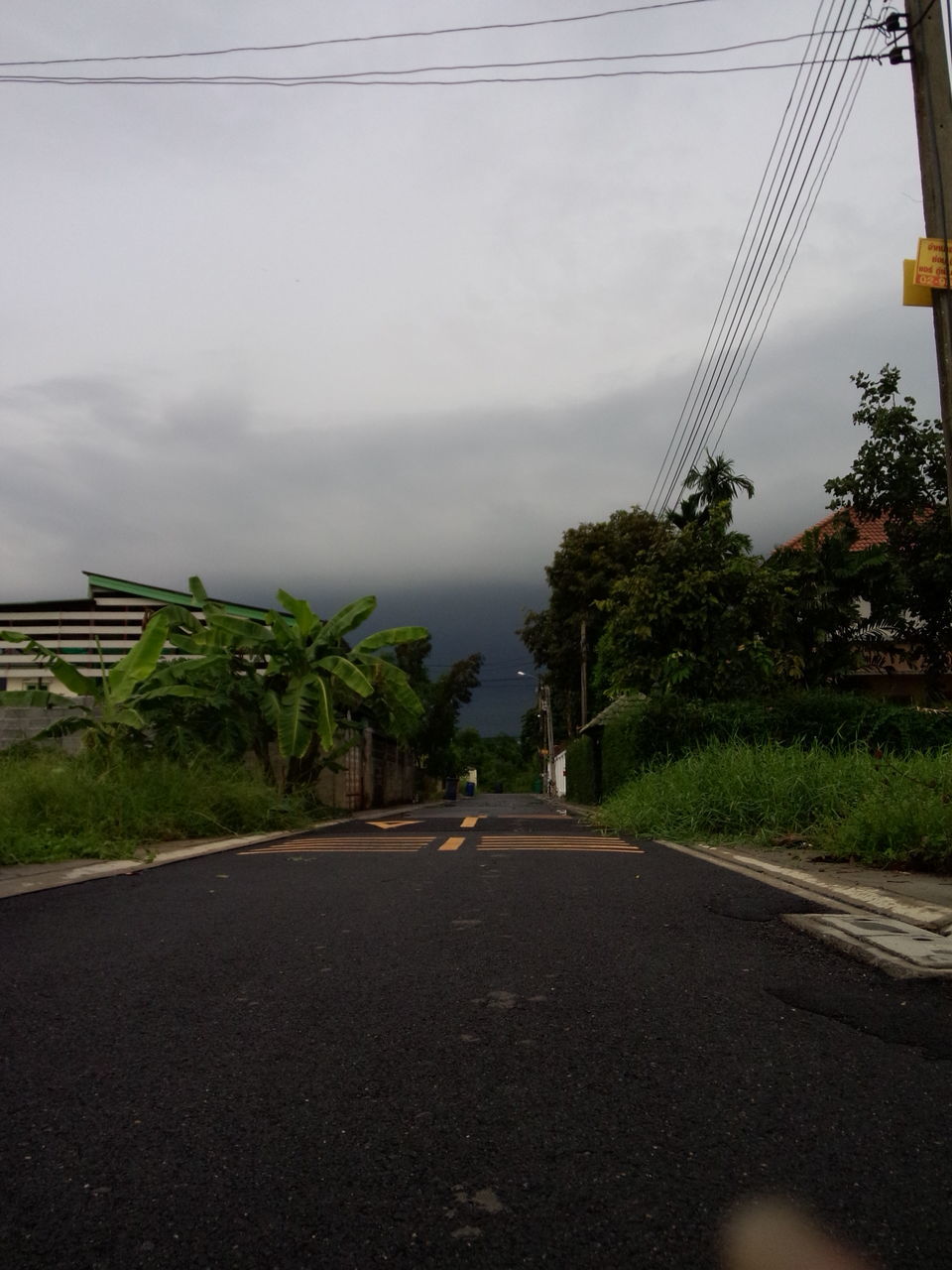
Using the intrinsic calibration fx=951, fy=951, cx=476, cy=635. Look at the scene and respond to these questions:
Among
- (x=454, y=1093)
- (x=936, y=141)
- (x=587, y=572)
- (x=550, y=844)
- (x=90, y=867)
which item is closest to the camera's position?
(x=454, y=1093)

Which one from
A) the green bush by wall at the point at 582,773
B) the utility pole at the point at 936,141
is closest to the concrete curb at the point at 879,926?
the utility pole at the point at 936,141

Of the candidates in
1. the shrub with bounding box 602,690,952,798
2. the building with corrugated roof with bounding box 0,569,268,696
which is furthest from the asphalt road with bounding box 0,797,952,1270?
the building with corrugated roof with bounding box 0,569,268,696

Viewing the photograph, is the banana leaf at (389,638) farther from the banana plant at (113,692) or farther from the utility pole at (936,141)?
the utility pole at (936,141)

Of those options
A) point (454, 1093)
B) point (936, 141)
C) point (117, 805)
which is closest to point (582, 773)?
point (117, 805)

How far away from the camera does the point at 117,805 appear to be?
1055 centimetres

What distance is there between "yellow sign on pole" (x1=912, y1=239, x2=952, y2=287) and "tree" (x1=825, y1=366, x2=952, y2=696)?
1659 cm

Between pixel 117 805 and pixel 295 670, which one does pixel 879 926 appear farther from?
pixel 295 670

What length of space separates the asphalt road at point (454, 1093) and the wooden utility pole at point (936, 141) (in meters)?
3.94

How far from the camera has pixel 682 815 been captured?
11836 mm

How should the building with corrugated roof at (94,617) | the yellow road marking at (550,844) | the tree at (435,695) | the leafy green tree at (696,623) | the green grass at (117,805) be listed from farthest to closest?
the tree at (435,695) → the building with corrugated roof at (94,617) → the leafy green tree at (696,623) → the yellow road marking at (550,844) → the green grass at (117,805)

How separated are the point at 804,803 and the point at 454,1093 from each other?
9.05m

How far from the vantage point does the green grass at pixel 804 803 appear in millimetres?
7629

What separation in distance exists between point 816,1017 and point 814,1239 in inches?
64.5

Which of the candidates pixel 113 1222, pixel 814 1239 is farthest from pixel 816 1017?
pixel 113 1222
